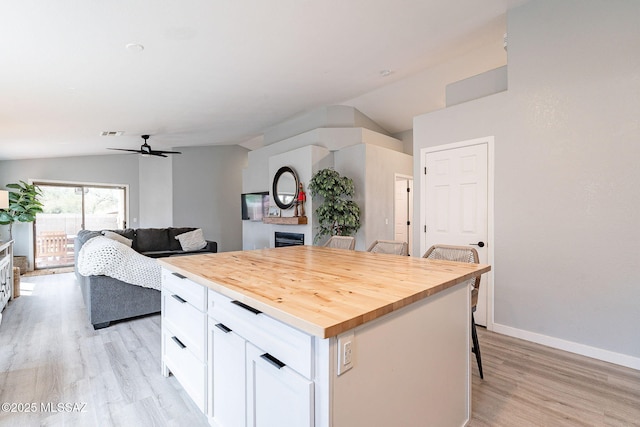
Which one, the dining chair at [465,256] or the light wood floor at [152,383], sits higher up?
the dining chair at [465,256]

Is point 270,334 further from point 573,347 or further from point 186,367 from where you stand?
point 573,347

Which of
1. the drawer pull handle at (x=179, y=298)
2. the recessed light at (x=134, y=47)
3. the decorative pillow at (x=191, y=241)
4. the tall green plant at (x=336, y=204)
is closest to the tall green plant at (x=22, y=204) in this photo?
the decorative pillow at (x=191, y=241)

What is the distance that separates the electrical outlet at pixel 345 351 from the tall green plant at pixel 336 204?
4.07 metres

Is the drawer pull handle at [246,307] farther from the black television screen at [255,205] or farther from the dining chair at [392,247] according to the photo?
the black television screen at [255,205]

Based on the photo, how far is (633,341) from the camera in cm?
243

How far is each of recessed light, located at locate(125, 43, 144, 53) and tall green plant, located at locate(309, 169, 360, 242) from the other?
9.89ft

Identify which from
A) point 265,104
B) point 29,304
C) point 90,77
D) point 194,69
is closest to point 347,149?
point 265,104

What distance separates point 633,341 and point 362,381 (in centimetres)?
276

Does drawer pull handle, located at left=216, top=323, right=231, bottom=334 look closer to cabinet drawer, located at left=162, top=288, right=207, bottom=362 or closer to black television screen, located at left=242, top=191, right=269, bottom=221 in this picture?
cabinet drawer, located at left=162, top=288, right=207, bottom=362

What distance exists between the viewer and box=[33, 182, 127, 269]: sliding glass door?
700 centimetres

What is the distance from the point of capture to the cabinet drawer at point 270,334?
1017 mm

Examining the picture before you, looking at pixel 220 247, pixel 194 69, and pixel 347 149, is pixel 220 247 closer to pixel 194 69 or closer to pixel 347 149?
pixel 347 149

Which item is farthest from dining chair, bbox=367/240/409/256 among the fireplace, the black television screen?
the black television screen

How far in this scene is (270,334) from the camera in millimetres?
1176
